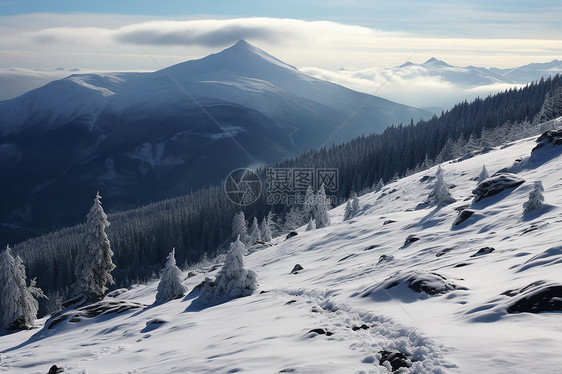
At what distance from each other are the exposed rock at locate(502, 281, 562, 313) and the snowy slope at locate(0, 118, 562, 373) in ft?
1.21

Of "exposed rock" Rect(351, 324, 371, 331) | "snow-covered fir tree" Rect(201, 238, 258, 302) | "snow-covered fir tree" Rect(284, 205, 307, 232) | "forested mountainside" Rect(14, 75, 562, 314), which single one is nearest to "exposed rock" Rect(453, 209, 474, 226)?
"snow-covered fir tree" Rect(201, 238, 258, 302)

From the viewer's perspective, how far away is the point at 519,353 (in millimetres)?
8758

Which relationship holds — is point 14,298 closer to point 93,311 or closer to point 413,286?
point 93,311

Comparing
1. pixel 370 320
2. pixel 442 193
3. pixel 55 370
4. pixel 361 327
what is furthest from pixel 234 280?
pixel 442 193

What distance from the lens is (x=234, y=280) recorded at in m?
26.0

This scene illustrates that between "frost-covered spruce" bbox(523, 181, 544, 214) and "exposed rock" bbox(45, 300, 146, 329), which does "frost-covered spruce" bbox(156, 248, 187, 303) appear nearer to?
"exposed rock" bbox(45, 300, 146, 329)

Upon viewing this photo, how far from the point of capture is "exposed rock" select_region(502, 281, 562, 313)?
10.9 m

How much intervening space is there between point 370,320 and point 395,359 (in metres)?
3.60

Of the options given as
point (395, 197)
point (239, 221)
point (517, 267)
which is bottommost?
point (239, 221)

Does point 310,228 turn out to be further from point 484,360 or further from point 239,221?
point 484,360

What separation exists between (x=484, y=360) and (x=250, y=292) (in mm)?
17912

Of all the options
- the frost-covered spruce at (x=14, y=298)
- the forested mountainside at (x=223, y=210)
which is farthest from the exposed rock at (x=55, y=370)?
the forested mountainside at (x=223, y=210)

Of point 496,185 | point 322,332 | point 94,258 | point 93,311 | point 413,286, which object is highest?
point 496,185

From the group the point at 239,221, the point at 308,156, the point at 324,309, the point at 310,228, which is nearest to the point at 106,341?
the point at 324,309
